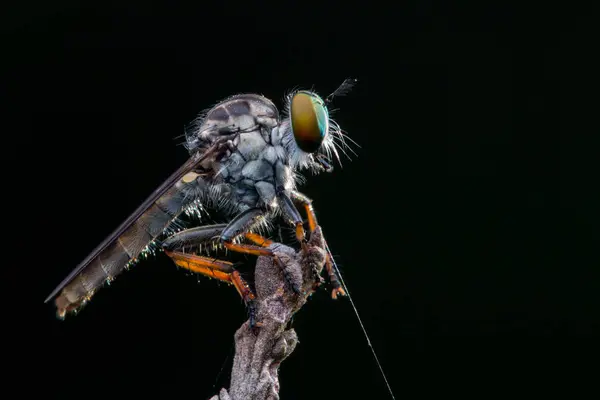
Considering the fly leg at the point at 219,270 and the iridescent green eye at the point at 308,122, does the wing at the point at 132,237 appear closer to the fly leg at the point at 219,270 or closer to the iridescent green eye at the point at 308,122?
the fly leg at the point at 219,270

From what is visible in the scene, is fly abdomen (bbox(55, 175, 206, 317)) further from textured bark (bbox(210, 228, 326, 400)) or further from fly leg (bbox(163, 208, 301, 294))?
textured bark (bbox(210, 228, 326, 400))

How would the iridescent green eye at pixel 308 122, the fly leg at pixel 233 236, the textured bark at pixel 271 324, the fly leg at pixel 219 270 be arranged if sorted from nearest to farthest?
the textured bark at pixel 271 324, the fly leg at pixel 219 270, the fly leg at pixel 233 236, the iridescent green eye at pixel 308 122

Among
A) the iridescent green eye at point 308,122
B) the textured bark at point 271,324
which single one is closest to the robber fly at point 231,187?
the iridescent green eye at point 308,122

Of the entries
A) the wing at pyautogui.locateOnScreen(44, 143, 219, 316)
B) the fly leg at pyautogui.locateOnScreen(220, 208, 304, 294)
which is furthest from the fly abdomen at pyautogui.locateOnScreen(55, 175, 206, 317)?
the fly leg at pyautogui.locateOnScreen(220, 208, 304, 294)

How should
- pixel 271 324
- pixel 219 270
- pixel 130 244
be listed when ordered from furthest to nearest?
pixel 130 244, pixel 219 270, pixel 271 324

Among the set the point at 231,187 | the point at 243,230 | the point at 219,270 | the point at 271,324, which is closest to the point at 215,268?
the point at 219,270

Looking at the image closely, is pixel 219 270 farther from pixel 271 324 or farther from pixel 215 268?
pixel 271 324
